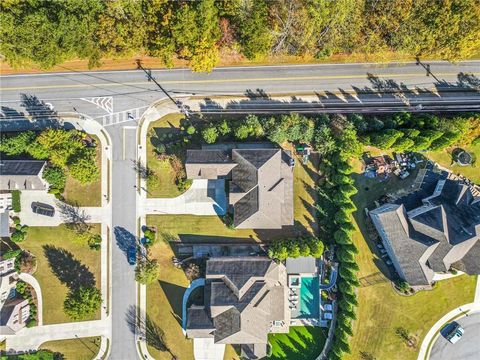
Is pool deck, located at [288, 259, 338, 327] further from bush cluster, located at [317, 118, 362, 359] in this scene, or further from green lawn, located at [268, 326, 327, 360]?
bush cluster, located at [317, 118, 362, 359]

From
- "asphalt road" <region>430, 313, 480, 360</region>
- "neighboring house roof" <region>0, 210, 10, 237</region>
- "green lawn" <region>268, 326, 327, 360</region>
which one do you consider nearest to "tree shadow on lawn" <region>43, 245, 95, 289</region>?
"neighboring house roof" <region>0, 210, 10, 237</region>

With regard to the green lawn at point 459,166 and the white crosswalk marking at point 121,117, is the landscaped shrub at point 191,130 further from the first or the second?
the green lawn at point 459,166

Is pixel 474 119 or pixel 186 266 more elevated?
pixel 474 119

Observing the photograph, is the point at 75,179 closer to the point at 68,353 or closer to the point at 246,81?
the point at 68,353

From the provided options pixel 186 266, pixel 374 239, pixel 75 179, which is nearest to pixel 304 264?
pixel 374 239

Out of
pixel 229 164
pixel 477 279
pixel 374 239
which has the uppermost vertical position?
pixel 229 164

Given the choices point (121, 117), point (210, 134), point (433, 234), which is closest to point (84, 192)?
point (121, 117)

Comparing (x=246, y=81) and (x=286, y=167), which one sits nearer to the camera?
(x=286, y=167)
